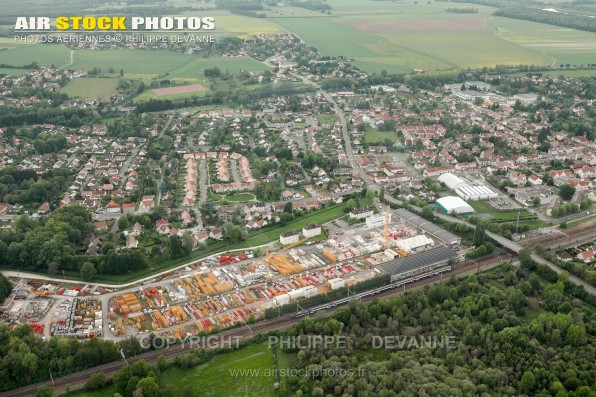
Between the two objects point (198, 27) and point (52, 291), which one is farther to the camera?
point (198, 27)

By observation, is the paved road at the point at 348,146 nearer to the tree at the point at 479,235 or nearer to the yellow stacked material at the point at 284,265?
the tree at the point at 479,235

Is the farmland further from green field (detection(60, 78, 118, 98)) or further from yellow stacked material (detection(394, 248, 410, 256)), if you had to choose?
yellow stacked material (detection(394, 248, 410, 256))

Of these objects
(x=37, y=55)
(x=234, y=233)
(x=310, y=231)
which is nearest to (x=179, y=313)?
(x=234, y=233)

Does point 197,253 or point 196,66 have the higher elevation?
point 196,66

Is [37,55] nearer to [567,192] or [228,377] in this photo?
[567,192]

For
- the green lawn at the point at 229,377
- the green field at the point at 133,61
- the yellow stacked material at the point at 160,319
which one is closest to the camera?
the green lawn at the point at 229,377

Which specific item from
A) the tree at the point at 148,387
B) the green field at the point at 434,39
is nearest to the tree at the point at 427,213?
the tree at the point at 148,387

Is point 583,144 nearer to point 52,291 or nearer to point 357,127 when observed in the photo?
point 357,127

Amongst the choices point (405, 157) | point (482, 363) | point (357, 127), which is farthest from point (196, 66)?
point (482, 363)
